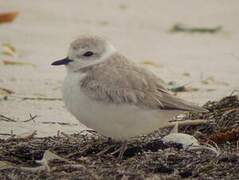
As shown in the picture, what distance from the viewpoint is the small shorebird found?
4.86 m

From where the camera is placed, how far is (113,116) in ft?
15.8

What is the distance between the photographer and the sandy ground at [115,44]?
6.57 m

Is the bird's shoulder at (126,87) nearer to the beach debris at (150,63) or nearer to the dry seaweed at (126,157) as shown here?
the dry seaweed at (126,157)

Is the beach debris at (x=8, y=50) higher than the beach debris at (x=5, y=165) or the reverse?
the reverse

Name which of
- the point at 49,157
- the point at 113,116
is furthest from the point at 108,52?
the point at 49,157

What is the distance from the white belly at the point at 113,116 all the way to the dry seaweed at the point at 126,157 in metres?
0.18

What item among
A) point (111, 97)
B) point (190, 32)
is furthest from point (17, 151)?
point (190, 32)

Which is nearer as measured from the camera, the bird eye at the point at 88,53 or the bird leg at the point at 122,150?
the bird leg at the point at 122,150

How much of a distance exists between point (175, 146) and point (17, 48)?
4.27m

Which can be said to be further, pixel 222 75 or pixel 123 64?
pixel 222 75

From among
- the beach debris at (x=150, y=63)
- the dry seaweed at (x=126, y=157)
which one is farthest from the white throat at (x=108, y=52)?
the beach debris at (x=150, y=63)

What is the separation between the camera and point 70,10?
11539 mm

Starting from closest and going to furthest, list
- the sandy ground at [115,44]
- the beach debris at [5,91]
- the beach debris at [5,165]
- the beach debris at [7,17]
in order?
the beach debris at [5,165]
the sandy ground at [115,44]
the beach debris at [5,91]
the beach debris at [7,17]

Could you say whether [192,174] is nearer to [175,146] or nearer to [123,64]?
[175,146]
